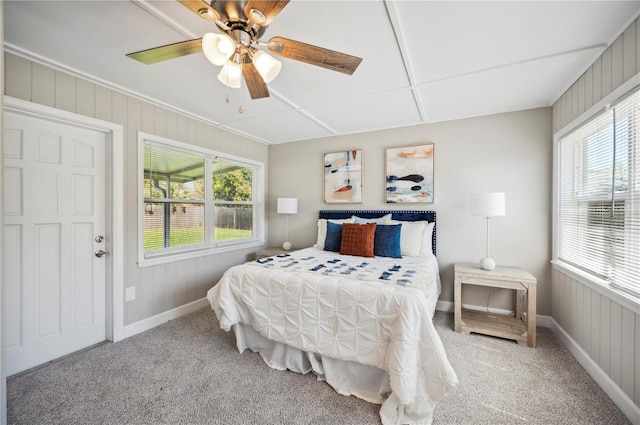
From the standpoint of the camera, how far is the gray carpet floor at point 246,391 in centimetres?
162

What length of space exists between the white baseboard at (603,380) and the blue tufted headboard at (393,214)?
142 cm

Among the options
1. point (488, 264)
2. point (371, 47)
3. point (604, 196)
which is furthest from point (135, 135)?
point (604, 196)

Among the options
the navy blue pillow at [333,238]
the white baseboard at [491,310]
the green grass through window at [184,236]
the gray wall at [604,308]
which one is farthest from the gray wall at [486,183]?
the green grass through window at [184,236]

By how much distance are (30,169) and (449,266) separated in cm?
425

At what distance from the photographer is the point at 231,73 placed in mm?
1681

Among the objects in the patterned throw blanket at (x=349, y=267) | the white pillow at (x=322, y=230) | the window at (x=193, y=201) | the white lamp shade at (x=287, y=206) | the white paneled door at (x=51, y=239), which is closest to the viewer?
the white paneled door at (x=51, y=239)

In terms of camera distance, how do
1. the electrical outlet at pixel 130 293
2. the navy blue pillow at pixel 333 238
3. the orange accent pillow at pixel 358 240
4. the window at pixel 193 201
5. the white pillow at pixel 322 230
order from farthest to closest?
1. the white pillow at pixel 322 230
2. the navy blue pillow at pixel 333 238
3. the orange accent pillow at pixel 358 240
4. the window at pixel 193 201
5. the electrical outlet at pixel 130 293

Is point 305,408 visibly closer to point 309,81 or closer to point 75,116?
point 309,81

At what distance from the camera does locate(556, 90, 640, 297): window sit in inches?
65.5

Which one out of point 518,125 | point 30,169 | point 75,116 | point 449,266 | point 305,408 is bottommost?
point 305,408

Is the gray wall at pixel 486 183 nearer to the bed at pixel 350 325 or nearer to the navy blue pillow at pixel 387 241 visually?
the navy blue pillow at pixel 387 241

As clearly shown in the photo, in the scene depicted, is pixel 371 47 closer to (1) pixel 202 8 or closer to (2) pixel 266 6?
(2) pixel 266 6

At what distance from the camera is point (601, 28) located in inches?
65.8

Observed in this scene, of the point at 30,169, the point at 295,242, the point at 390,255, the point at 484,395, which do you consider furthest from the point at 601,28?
the point at 30,169
